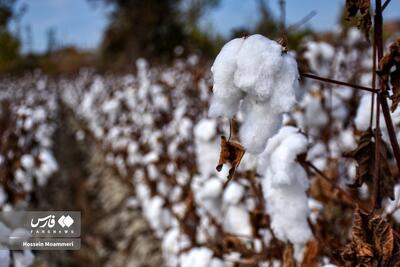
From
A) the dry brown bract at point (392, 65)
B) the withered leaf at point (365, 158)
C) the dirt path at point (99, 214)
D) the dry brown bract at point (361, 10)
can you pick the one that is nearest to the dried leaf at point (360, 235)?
the withered leaf at point (365, 158)

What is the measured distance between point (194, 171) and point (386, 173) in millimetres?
2035

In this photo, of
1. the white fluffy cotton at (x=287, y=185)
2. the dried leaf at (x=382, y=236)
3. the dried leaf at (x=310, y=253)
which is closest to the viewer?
the dried leaf at (x=382, y=236)

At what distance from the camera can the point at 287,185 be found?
131 centimetres

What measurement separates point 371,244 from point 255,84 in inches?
15.3

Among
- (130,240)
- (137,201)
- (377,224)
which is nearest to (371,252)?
(377,224)

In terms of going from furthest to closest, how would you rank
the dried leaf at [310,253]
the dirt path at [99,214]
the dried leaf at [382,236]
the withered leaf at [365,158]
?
the dirt path at [99,214], the dried leaf at [310,253], the withered leaf at [365,158], the dried leaf at [382,236]

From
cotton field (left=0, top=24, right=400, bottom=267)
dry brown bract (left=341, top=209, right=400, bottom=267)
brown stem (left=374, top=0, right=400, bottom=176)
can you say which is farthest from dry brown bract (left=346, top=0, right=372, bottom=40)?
dry brown bract (left=341, top=209, right=400, bottom=267)

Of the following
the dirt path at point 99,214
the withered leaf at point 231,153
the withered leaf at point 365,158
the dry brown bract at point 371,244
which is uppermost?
the withered leaf at point 231,153

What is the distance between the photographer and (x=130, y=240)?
13.4 ft

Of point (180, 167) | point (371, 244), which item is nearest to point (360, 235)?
point (371, 244)

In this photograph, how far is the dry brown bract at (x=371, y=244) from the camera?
3.06 feet

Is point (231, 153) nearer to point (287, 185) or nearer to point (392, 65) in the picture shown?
point (392, 65)

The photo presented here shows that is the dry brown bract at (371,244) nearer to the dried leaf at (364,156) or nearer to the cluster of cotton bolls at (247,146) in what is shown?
the dried leaf at (364,156)

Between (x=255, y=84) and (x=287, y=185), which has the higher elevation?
(x=255, y=84)
